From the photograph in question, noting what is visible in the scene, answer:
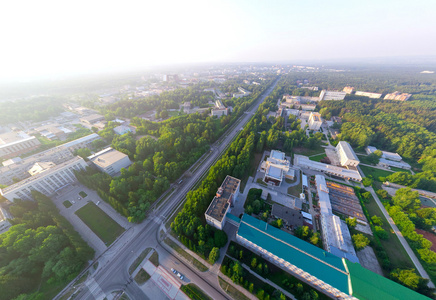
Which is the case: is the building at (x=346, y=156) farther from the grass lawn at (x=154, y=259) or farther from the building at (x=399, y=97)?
the building at (x=399, y=97)

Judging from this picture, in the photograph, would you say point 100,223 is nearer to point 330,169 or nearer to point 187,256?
point 187,256

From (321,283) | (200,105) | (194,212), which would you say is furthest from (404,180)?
(200,105)

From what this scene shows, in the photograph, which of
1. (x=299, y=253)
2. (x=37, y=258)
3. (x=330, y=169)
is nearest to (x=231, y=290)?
(x=299, y=253)

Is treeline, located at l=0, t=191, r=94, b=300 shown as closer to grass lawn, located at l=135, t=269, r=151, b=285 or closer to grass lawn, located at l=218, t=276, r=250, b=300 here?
grass lawn, located at l=135, t=269, r=151, b=285

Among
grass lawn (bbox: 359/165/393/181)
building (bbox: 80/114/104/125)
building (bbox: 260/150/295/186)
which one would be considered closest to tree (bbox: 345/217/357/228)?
building (bbox: 260/150/295/186)

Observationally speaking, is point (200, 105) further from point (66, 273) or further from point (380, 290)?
point (380, 290)

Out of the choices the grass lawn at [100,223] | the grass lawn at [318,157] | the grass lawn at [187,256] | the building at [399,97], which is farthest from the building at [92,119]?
the building at [399,97]

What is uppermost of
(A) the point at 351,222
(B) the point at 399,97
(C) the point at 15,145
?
(B) the point at 399,97

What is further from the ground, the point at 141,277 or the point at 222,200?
the point at 222,200
